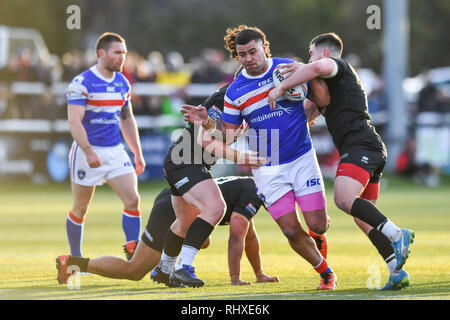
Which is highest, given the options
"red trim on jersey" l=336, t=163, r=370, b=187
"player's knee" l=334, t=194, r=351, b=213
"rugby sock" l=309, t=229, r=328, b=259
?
"red trim on jersey" l=336, t=163, r=370, b=187

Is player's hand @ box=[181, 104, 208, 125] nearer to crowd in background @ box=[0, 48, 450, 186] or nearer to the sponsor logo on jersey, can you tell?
the sponsor logo on jersey

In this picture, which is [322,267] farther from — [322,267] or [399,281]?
[399,281]

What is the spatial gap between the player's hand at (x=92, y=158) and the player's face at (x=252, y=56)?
7.63 ft

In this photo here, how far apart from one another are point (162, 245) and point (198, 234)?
82 centimetres


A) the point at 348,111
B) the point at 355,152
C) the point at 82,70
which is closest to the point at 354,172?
the point at 355,152

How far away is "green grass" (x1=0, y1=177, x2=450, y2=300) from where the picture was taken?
8438 mm

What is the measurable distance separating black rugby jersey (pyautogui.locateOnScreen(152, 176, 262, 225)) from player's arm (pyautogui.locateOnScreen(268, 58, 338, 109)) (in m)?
1.25

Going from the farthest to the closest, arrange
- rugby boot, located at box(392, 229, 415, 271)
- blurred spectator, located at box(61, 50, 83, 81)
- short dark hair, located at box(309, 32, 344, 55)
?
1. blurred spectator, located at box(61, 50, 83, 81)
2. short dark hair, located at box(309, 32, 344, 55)
3. rugby boot, located at box(392, 229, 415, 271)

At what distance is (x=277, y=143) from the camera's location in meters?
8.87

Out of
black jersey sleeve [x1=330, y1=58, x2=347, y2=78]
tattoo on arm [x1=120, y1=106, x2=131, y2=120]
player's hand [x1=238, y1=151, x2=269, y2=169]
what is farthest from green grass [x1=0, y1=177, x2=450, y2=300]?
black jersey sleeve [x1=330, y1=58, x2=347, y2=78]

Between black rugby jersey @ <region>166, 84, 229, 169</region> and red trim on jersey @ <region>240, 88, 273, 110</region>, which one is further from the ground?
red trim on jersey @ <region>240, 88, 273, 110</region>

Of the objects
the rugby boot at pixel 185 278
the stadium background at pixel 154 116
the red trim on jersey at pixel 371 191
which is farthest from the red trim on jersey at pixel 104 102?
the stadium background at pixel 154 116

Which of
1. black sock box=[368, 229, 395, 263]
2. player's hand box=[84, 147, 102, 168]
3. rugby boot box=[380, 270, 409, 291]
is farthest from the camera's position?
player's hand box=[84, 147, 102, 168]

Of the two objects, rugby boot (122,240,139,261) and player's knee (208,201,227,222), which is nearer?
player's knee (208,201,227,222)
